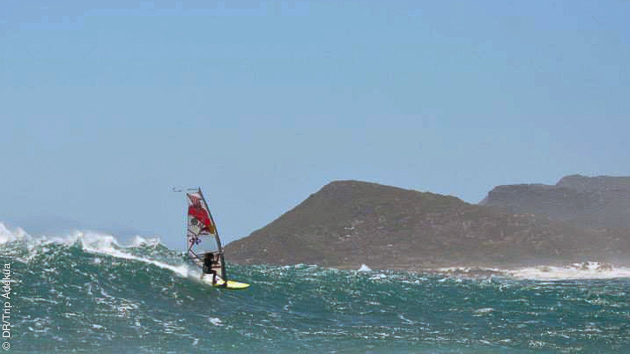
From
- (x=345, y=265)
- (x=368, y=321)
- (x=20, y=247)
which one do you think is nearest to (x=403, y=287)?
(x=368, y=321)

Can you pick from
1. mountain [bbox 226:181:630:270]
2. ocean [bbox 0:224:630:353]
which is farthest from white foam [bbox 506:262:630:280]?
ocean [bbox 0:224:630:353]

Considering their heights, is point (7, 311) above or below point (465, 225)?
below

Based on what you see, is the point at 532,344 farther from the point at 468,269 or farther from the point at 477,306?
the point at 468,269

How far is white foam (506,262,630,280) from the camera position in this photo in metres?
110

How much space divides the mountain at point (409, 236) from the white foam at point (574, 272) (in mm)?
8121

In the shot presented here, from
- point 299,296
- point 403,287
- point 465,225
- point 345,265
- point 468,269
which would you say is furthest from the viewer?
point 465,225

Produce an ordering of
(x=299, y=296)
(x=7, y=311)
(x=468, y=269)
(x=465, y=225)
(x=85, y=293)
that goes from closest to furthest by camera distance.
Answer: (x=7, y=311)
(x=85, y=293)
(x=299, y=296)
(x=468, y=269)
(x=465, y=225)

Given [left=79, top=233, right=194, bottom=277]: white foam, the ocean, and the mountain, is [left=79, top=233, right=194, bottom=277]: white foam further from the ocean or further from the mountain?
the mountain

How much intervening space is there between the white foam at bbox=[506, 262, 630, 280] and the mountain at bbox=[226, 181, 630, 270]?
8.12m

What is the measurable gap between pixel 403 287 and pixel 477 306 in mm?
15573

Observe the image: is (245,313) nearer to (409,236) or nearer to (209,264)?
(209,264)

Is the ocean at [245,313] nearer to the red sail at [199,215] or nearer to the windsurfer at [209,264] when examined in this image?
the windsurfer at [209,264]

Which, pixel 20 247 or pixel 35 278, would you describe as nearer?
pixel 35 278

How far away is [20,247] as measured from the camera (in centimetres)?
6412
